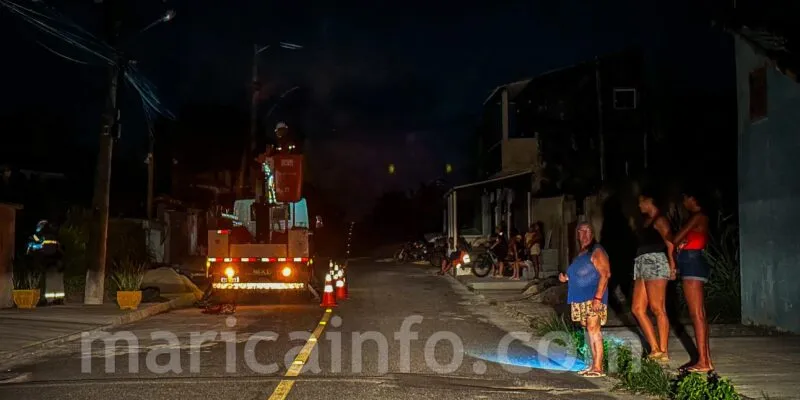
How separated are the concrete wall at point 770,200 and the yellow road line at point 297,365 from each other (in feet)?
21.7

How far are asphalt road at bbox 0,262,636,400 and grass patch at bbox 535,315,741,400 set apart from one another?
30 cm

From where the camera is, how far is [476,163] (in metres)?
48.6

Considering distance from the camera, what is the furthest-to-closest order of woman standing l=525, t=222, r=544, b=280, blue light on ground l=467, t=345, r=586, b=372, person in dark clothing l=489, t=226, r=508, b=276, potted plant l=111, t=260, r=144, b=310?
person in dark clothing l=489, t=226, r=508, b=276
woman standing l=525, t=222, r=544, b=280
potted plant l=111, t=260, r=144, b=310
blue light on ground l=467, t=345, r=586, b=372

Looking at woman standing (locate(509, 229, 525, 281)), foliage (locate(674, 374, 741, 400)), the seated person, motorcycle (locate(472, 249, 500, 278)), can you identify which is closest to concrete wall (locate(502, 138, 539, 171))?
the seated person

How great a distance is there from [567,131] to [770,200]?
21.6 meters

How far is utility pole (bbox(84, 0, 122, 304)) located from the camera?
19.6 meters

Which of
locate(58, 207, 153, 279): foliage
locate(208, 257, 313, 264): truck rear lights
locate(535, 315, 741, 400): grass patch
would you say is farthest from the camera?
locate(58, 207, 153, 279): foliage

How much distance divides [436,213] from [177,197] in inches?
1310

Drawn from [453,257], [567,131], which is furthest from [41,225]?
[567,131]

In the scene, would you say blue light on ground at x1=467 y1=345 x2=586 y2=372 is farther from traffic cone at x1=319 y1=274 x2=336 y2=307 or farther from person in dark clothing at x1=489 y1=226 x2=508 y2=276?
person in dark clothing at x1=489 y1=226 x2=508 y2=276

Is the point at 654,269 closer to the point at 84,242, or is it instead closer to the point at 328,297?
the point at 328,297

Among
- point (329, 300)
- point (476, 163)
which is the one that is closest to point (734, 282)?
point (329, 300)

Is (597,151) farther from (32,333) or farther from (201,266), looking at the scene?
(32,333)

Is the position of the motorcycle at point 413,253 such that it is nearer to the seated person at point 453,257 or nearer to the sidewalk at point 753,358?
the seated person at point 453,257
